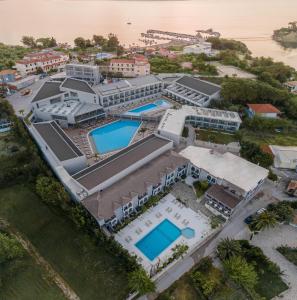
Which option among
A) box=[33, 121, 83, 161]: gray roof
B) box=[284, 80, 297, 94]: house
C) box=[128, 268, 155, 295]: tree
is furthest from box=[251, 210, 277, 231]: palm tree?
→ box=[284, 80, 297, 94]: house

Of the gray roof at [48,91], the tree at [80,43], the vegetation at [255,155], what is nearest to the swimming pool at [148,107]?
the gray roof at [48,91]

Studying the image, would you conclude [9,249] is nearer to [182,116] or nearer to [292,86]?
[182,116]

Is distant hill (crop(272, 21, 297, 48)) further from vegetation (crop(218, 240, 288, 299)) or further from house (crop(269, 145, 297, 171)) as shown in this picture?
vegetation (crop(218, 240, 288, 299))

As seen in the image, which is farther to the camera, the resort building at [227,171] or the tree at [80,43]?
the tree at [80,43]

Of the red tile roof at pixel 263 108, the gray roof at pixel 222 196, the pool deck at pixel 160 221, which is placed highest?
the red tile roof at pixel 263 108

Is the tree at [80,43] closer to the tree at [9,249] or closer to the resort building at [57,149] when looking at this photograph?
the resort building at [57,149]

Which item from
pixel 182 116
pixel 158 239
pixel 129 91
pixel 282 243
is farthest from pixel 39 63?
pixel 282 243
